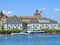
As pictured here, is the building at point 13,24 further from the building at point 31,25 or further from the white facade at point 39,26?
the white facade at point 39,26

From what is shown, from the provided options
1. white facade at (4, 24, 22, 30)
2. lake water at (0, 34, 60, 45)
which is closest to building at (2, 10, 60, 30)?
white facade at (4, 24, 22, 30)

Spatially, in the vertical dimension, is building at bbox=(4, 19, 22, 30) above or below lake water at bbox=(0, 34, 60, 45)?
above

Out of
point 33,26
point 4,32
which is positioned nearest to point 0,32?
point 4,32

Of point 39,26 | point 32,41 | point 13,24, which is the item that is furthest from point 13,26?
point 32,41

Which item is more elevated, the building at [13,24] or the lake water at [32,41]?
the building at [13,24]

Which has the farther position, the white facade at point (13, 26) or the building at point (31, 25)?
the building at point (31, 25)

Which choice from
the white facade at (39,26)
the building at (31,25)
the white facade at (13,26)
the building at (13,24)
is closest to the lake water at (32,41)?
the white facade at (13,26)

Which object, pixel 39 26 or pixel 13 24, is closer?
pixel 13 24

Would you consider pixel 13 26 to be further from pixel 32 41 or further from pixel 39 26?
pixel 32 41

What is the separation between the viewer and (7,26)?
12162 cm

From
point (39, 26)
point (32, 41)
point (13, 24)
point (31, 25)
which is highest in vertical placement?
point (13, 24)

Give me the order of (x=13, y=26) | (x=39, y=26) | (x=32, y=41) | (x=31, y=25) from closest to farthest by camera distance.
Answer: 1. (x=32, y=41)
2. (x=13, y=26)
3. (x=31, y=25)
4. (x=39, y=26)

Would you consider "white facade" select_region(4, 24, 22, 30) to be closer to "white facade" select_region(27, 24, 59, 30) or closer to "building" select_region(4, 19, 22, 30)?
"building" select_region(4, 19, 22, 30)

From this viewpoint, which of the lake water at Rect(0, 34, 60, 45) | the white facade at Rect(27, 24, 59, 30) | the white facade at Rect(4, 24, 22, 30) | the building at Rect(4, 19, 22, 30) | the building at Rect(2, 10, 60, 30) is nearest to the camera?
the lake water at Rect(0, 34, 60, 45)
